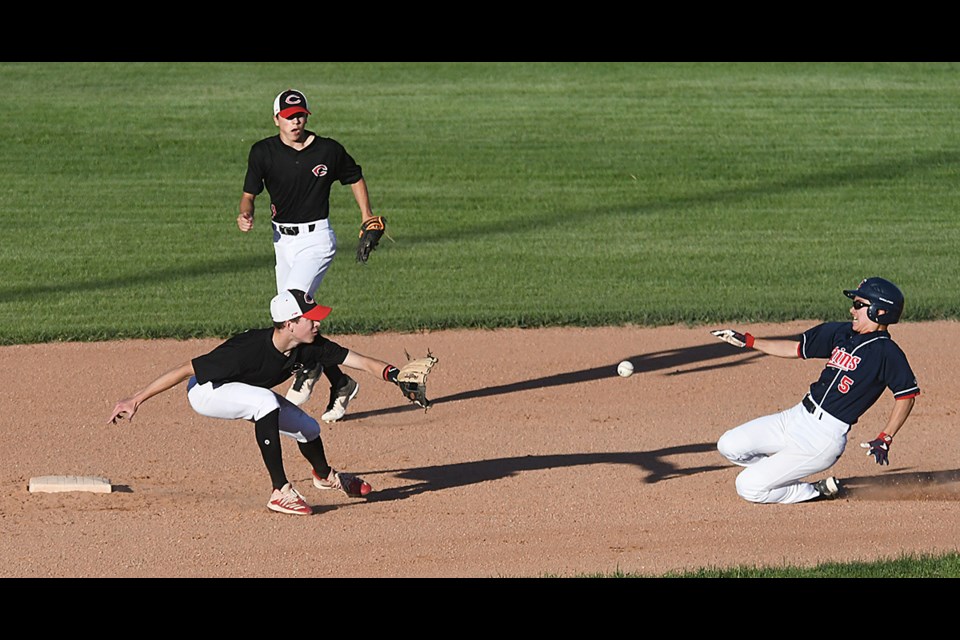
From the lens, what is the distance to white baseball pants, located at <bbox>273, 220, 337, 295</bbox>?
1006cm

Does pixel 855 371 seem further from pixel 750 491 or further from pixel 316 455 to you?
pixel 316 455

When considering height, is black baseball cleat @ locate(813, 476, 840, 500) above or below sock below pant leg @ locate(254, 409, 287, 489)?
below

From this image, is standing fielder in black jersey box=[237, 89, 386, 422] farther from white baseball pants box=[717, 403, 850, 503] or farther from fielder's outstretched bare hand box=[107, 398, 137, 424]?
white baseball pants box=[717, 403, 850, 503]

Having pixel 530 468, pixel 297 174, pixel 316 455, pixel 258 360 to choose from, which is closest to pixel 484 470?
pixel 530 468

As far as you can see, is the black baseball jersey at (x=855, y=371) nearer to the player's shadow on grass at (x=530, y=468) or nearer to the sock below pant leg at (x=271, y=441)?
the player's shadow on grass at (x=530, y=468)

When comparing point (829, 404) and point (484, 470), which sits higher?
point (829, 404)

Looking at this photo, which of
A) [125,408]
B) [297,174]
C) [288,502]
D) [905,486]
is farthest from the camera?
[297,174]

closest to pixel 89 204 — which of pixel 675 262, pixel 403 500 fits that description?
pixel 675 262

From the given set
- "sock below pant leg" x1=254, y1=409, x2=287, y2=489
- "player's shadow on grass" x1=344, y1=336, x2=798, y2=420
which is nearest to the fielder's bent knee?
"player's shadow on grass" x1=344, y1=336, x2=798, y2=420

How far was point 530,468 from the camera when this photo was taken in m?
9.35

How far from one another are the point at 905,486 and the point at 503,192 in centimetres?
948

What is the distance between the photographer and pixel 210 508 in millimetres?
8547

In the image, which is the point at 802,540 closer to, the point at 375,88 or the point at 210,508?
the point at 210,508

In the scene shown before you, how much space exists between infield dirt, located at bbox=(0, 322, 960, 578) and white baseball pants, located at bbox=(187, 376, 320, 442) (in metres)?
0.54
